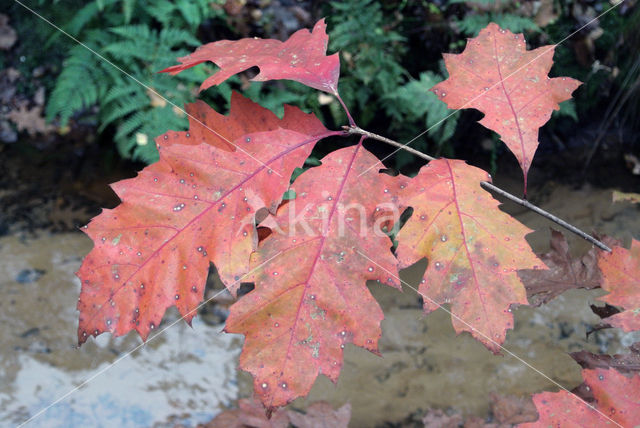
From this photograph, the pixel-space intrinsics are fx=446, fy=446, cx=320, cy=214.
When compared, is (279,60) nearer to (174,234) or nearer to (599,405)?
(174,234)

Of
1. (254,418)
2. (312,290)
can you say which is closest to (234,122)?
(312,290)

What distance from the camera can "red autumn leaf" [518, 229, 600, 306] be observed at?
1176mm

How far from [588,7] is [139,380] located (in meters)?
3.42

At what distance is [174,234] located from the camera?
78 cm

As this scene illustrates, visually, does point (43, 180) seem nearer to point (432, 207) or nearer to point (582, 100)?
point (432, 207)

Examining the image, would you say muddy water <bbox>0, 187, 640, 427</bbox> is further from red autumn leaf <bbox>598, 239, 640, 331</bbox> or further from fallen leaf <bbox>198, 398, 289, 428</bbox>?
red autumn leaf <bbox>598, 239, 640, 331</bbox>

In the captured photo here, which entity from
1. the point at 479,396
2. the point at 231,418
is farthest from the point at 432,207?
the point at 479,396

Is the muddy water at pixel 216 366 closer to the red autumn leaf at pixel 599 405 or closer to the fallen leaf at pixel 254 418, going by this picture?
the fallen leaf at pixel 254 418

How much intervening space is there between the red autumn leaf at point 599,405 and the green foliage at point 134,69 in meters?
2.59

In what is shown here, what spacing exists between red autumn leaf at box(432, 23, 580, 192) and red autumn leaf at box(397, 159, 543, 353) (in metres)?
0.15

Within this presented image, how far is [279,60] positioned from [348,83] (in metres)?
2.06

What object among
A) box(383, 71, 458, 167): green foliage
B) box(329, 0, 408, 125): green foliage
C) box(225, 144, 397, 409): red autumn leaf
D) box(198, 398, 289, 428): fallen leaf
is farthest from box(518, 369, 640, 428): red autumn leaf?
box(329, 0, 408, 125): green foliage

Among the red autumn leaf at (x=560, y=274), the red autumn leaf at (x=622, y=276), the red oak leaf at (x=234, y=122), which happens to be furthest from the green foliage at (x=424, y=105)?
the red oak leaf at (x=234, y=122)

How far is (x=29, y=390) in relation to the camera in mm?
1978
